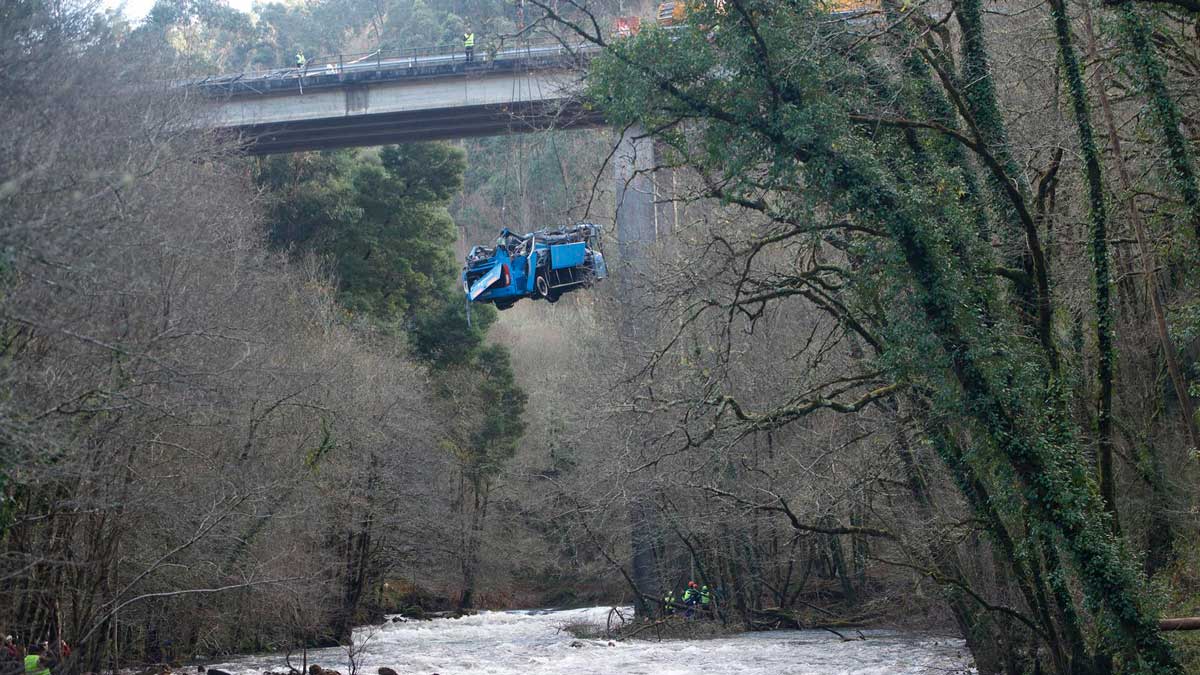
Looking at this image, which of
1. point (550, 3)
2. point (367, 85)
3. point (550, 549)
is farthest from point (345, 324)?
point (550, 3)

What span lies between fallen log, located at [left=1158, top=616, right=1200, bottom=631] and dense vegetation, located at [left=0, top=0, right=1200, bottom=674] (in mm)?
286

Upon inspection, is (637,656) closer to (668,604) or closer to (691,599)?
(668,604)

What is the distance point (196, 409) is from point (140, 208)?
304cm

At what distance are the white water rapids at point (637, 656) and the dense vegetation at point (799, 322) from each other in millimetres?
1627

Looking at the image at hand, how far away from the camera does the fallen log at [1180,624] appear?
10.2m

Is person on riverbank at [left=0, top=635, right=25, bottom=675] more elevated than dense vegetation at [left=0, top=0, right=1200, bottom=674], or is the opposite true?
dense vegetation at [left=0, top=0, right=1200, bottom=674]

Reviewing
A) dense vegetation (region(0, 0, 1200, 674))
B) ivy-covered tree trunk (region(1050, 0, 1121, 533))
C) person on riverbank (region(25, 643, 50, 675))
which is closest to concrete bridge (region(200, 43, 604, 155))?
dense vegetation (region(0, 0, 1200, 674))

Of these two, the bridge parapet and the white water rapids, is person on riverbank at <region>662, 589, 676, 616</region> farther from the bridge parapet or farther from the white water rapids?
the bridge parapet

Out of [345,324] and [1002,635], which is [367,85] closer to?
[345,324]

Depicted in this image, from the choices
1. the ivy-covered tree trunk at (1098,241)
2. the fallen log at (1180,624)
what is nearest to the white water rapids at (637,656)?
the ivy-covered tree trunk at (1098,241)

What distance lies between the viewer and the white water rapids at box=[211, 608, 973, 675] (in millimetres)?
21875

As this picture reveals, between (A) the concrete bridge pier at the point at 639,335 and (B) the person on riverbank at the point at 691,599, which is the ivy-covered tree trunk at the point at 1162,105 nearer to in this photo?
(A) the concrete bridge pier at the point at 639,335

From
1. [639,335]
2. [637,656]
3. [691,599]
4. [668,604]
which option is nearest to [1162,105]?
[637,656]

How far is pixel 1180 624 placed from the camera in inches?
408
